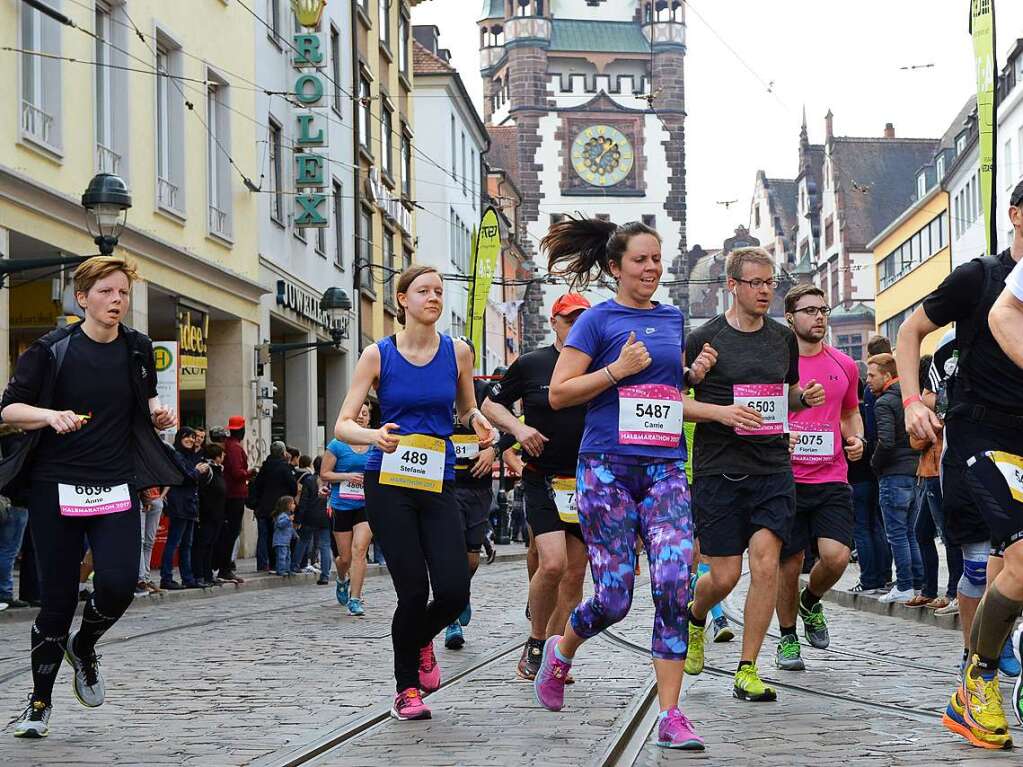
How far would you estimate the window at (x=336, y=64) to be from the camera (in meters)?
33.9

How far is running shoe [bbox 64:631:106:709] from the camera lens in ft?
23.0

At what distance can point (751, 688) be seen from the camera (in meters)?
7.56

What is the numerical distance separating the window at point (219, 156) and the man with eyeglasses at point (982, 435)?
20368mm

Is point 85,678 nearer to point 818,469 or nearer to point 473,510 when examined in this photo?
point 818,469

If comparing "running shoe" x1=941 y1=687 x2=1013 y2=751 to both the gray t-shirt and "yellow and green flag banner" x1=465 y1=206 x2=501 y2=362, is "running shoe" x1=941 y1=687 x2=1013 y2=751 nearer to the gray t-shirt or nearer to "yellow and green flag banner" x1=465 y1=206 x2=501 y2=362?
the gray t-shirt

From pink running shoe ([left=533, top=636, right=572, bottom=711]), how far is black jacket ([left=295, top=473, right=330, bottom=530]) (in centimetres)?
1275

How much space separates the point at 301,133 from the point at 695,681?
883 inches

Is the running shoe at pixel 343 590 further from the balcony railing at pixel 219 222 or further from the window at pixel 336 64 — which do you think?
the window at pixel 336 64

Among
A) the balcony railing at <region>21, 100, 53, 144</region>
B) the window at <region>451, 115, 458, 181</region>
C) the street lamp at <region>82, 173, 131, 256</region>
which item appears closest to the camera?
the street lamp at <region>82, 173, 131, 256</region>

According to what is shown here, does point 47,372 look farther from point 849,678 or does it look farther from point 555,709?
point 849,678

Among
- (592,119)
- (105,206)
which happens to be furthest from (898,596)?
(592,119)

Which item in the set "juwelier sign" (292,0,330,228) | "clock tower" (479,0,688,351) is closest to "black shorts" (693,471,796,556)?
"juwelier sign" (292,0,330,228)

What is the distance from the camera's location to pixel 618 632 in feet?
38.2

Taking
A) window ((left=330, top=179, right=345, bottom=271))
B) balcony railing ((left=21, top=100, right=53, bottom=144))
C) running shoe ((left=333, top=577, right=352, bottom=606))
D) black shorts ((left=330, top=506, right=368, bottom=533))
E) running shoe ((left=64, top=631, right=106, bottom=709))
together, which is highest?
window ((left=330, top=179, right=345, bottom=271))
